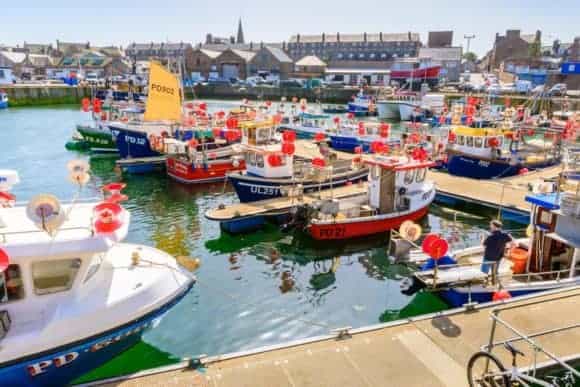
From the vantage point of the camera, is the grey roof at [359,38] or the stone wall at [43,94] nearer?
the stone wall at [43,94]

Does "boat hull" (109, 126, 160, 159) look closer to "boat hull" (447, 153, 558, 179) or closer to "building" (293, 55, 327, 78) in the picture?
"boat hull" (447, 153, 558, 179)

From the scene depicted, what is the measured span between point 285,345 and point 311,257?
785cm

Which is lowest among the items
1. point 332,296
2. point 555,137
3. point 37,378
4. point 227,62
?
point 332,296

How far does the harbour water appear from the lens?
11.1 metres

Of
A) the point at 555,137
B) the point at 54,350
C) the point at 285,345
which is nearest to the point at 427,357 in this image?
the point at 285,345

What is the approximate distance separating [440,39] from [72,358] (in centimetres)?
11142

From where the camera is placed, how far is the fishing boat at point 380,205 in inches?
647

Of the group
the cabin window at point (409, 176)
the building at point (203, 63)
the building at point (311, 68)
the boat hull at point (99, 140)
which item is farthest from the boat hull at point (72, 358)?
the building at point (203, 63)

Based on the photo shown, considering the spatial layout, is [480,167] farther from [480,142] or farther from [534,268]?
[534,268]

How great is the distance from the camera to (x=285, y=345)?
8.20 metres

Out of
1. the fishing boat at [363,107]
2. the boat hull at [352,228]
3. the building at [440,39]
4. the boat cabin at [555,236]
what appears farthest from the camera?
the building at [440,39]

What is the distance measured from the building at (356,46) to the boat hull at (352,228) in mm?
93796

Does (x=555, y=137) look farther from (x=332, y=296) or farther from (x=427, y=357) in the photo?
(x=427, y=357)

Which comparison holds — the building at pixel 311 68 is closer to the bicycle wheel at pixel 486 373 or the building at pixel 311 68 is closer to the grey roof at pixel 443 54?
the grey roof at pixel 443 54
